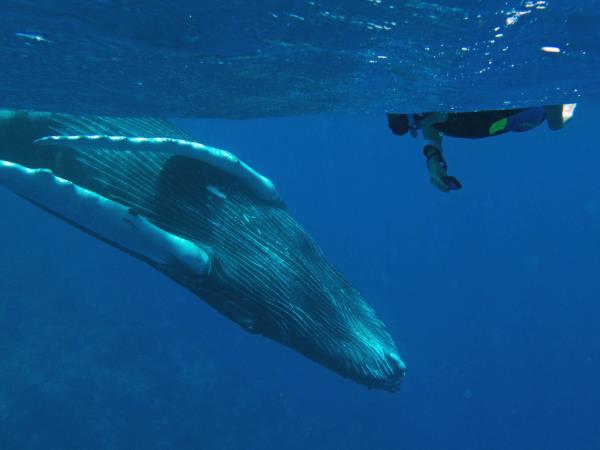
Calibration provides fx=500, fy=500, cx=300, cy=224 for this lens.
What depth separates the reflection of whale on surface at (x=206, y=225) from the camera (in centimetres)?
415

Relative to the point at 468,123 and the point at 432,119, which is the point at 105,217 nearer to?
the point at 432,119

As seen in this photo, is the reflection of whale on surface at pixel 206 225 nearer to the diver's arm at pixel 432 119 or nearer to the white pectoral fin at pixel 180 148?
the white pectoral fin at pixel 180 148

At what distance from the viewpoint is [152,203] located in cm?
495

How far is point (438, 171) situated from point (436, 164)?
0.39 ft

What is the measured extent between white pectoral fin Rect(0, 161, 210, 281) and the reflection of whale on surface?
0.03 ft

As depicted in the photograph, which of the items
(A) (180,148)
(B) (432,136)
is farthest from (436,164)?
(A) (180,148)

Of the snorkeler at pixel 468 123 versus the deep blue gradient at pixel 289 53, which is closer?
the deep blue gradient at pixel 289 53

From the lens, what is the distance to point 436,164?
5.94 meters

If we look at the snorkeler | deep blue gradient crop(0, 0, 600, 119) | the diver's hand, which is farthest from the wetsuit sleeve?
deep blue gradient crop(0, 0, 600, 119)

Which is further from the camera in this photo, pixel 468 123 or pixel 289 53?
pixel 289 53

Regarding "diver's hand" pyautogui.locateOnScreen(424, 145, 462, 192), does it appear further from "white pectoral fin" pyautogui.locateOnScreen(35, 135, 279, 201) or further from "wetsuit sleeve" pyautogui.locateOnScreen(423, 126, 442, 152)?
"white pectoral fin" pyautogui.locateOnScreen(35, 135, 279, 201)

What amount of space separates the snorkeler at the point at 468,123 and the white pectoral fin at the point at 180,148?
77.4 inches

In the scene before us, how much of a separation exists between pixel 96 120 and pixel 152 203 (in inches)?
69.5

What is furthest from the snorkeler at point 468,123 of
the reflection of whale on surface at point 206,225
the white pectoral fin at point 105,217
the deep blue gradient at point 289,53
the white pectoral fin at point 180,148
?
the white pectoral fin at point 105,217
